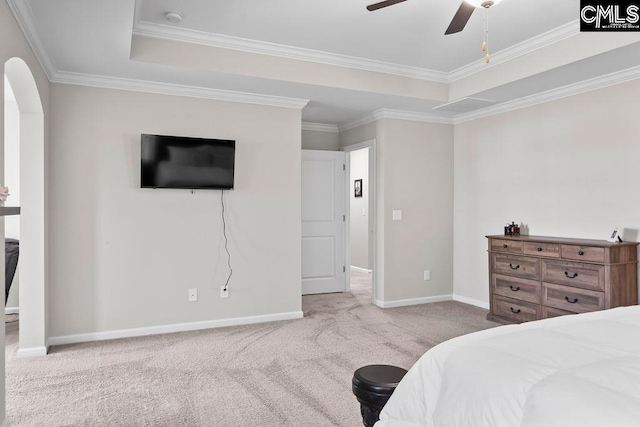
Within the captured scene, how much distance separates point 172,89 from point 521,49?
3.21 meters

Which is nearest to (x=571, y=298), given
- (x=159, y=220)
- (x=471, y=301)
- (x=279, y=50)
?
(x=471, y=301)

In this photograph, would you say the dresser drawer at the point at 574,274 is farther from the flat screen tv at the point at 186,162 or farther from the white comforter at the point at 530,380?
the flat screen tv at the point at 186,162

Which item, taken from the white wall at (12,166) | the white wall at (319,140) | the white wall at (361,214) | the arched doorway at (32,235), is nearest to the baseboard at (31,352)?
the arched doorway at (32,235)

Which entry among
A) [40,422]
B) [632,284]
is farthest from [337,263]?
[40,422]

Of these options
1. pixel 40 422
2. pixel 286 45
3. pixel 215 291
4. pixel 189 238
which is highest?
pixel 286 45

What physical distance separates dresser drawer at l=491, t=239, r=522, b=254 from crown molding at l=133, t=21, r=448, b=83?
71.4 inches

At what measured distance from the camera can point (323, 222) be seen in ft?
20.1

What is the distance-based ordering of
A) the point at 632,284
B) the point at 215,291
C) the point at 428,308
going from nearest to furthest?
the point at 632,284
the point at 215,291
the point at 428,308

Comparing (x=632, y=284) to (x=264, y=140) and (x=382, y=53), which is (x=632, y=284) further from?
(x=264, y=140)

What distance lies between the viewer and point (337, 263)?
20.4 feet

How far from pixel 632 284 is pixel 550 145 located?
153cm

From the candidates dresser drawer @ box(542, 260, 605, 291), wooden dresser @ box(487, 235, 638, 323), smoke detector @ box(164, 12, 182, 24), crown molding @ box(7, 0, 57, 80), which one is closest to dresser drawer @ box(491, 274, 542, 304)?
wooden dresser @ box(487, 235, 638, 323)

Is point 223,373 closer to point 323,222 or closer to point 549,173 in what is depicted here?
point 323,222
